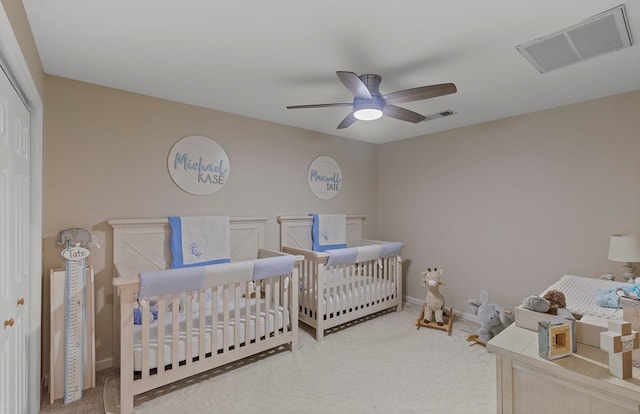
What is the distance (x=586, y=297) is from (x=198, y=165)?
3.16 meters

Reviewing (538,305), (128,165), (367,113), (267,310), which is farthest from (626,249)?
(128,165)

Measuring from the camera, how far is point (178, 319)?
2090 millimetres

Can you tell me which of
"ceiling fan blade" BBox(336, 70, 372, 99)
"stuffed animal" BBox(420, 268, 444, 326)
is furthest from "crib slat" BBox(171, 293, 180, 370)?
"stuffed animal" BBox(420, 268, 444, 326)

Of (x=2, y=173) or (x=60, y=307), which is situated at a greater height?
(x=2, y=173)

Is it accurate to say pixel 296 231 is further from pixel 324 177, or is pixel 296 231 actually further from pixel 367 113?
pixel 367 113

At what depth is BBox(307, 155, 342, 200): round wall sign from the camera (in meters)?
3.77

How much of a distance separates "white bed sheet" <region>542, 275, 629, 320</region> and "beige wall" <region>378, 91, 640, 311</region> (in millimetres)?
626

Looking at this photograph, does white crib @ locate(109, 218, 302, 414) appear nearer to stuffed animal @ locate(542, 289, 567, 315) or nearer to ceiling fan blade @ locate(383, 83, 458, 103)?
ceiling fan blade @ locate(383, 83, 458, 103)

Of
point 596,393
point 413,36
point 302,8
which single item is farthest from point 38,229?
point 596,393

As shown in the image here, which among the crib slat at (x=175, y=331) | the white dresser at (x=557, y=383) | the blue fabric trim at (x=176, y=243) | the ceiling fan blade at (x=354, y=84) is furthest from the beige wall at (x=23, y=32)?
the white dresser at (x=557, y=383)

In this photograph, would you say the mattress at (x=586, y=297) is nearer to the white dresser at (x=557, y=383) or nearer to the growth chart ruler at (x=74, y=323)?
the white dresser at (x=557, y=383)

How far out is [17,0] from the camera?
131 cm

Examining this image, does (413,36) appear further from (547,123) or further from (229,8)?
(547,123)

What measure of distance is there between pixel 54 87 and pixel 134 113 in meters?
0.51
